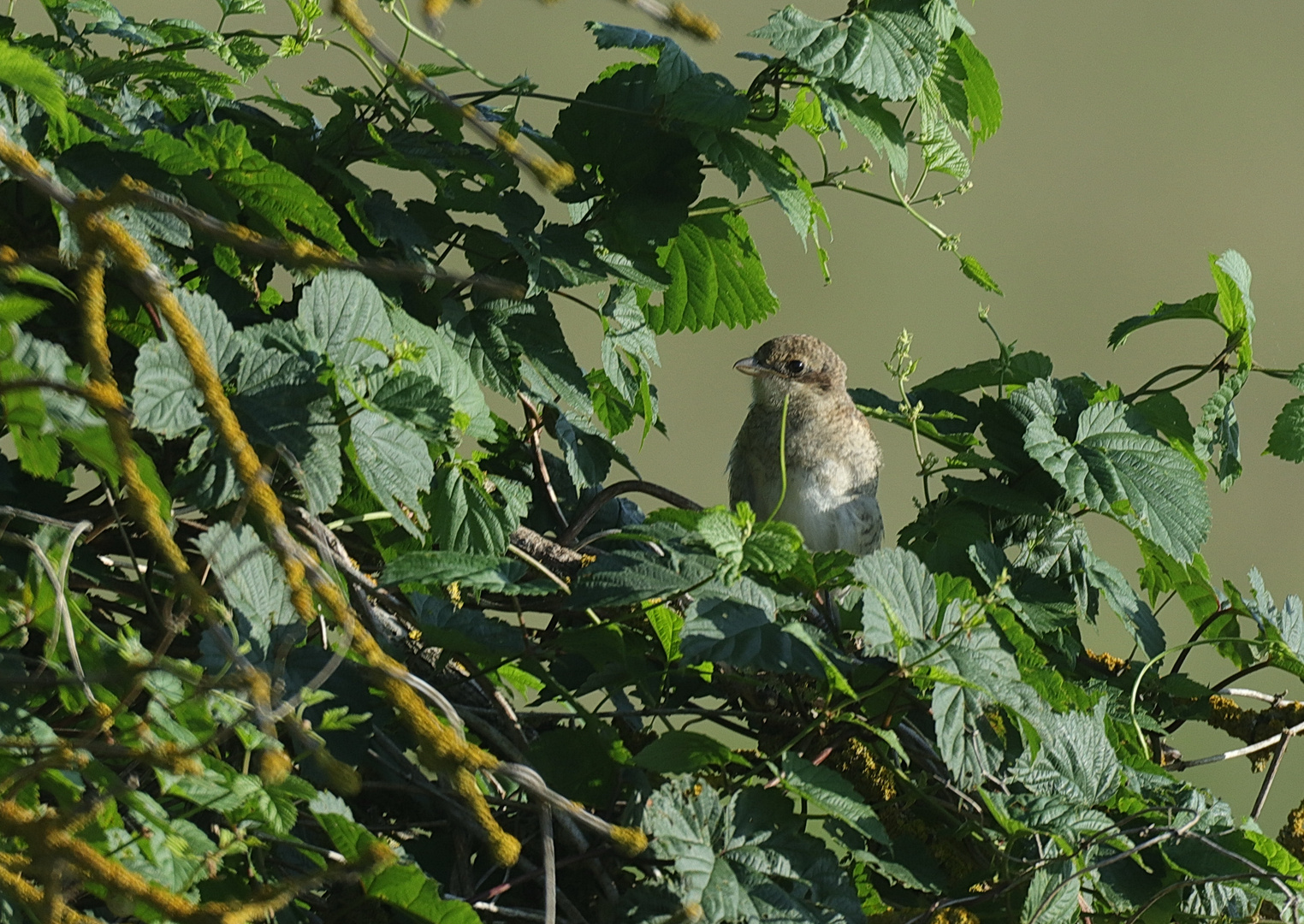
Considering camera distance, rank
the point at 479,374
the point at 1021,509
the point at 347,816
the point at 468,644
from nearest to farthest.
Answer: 1. the point at 347,816
2. the point at 468,644
3. the point at 479,374
4. the point at 1021,509

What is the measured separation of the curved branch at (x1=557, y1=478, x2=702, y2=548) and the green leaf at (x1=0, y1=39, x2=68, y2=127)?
788 millimetres

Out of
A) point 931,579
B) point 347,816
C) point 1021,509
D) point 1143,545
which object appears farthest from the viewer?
point 1143,545

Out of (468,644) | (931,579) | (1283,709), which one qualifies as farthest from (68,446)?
(1283,709)

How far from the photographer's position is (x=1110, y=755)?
153cm

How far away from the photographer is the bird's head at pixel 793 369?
141 inches

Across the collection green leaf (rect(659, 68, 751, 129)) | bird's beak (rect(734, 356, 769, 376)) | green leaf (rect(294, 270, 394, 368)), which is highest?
green leaf (rect(659, 68, 751, 129))

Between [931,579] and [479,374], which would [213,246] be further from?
[931,579]

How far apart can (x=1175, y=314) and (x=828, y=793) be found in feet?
4.02

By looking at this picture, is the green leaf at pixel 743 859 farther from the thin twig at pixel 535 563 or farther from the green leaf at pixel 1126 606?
the green leaf at pixel 1126 606

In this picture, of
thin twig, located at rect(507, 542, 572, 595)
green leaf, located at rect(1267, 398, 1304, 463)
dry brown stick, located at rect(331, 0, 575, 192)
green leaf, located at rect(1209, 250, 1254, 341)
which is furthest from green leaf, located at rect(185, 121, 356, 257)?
green leaf, located at rect(1267, 398, 1304, 463)

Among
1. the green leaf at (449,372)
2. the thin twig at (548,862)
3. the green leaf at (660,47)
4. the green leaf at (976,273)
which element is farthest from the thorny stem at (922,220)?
the thin twig at (548,862)

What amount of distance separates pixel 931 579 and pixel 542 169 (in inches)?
32.1

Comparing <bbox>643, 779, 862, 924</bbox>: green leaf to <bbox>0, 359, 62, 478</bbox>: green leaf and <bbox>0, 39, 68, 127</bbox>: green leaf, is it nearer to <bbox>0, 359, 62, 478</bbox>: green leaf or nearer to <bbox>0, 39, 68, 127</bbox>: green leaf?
<bbox>0, 359, 62, 478</bbox>: green leaf

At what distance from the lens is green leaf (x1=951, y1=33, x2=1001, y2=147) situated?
2068mm
